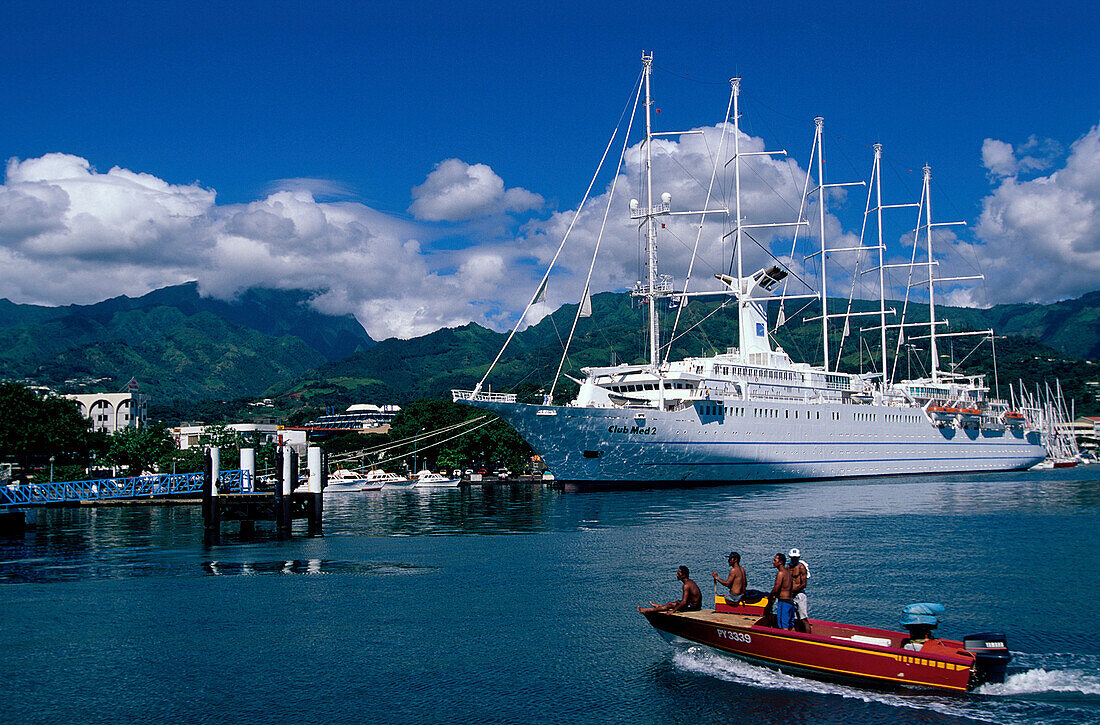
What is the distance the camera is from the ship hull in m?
65.8

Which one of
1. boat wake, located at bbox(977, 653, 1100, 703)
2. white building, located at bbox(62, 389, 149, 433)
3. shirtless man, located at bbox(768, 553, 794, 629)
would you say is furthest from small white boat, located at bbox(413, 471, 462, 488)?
boat wake, located at bbox(977, 653, 1100, 703)

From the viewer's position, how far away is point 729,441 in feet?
236

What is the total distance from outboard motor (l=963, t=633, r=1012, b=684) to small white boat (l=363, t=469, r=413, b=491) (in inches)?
3546

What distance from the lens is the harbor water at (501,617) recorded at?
17234 mm

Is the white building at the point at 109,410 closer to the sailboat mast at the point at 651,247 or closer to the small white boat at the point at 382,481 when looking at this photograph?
the small white boat at the point at 382,481

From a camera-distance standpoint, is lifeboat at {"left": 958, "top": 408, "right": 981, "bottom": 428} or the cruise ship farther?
lifeboat at {"left": 958, "top": 408, "right": 981, "bottom": 428}

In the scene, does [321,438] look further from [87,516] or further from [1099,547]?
[1099,547]

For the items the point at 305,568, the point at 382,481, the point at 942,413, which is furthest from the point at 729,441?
the point at 382,481

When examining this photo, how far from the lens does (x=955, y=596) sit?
86.0ft

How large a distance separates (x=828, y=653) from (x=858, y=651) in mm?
621

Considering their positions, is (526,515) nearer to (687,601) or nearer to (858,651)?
(687,601)

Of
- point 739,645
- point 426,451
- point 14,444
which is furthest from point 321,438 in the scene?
point 739,645

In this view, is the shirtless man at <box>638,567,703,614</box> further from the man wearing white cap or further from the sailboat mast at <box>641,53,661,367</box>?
the sailboat mast at <box>641,53,661,367</box>

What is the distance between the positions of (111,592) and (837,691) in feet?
75.3
